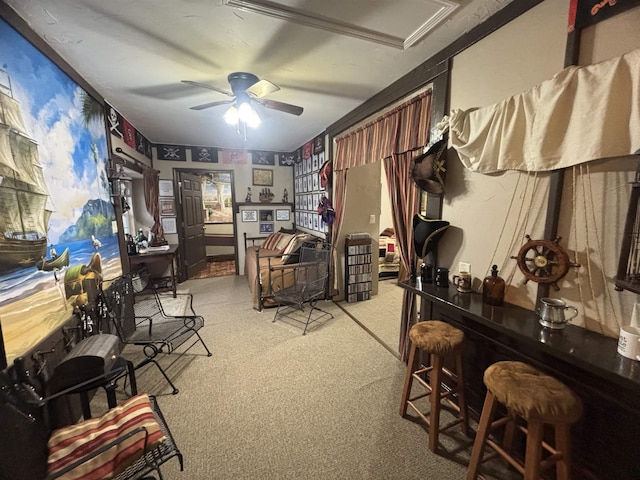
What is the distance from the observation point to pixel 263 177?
17.3ft

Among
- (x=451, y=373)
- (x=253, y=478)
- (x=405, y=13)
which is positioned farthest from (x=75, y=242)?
(x=451, y=373)

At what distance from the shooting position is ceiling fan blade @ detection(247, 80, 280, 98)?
195 centimetres

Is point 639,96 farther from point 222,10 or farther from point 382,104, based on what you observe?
point 222,10

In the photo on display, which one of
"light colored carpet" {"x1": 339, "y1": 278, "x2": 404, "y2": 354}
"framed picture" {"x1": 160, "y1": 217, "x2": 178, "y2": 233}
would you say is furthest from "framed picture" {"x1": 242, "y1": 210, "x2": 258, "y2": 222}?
"light colored carpet" {"x1": 339, "y1": 278, "x2": 404, "y2": 354}

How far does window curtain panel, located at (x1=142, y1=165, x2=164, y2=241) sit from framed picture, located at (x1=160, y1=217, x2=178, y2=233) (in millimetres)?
312

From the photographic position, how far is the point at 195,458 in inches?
59.2

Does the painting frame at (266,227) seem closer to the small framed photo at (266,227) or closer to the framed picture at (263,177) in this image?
the small framed photo at (266,227)

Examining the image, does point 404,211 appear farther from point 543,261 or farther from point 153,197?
point 153,197

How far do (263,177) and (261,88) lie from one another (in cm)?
331

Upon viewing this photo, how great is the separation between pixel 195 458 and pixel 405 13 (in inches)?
112

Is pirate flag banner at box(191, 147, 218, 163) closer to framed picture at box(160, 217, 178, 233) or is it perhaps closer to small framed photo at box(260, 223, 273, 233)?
framed picture at box(160, 217, 178, 233)

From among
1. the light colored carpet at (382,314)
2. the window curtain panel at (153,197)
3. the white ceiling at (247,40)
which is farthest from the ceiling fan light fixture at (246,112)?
the window curtain panel at (153,197)

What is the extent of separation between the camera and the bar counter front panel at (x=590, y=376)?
1042 mm

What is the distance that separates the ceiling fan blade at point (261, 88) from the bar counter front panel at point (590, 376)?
2.02 meters
